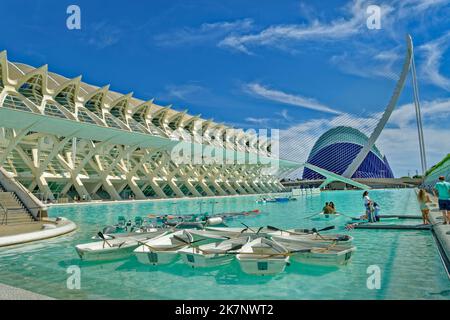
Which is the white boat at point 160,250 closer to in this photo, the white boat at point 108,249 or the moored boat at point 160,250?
the moored boat at point 160,250

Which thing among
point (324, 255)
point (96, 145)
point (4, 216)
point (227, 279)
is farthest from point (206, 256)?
point (96, 145)

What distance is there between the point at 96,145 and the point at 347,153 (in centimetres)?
7572

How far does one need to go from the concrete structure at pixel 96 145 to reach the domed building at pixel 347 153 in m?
37.6

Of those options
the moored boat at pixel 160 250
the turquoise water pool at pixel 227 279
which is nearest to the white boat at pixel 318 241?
the turquoise water pool at pixel 227 279

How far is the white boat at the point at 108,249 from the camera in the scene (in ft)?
26.1

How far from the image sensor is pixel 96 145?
116ft

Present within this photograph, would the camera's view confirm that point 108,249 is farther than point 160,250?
Yes

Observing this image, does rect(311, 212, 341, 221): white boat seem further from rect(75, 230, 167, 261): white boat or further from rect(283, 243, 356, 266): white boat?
rect(75, 230, 167, 261): white boat

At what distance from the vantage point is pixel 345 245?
772 cm

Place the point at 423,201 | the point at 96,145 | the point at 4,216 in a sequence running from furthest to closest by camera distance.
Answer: the point at 96,145
the point at 4,216
the point at 423,201

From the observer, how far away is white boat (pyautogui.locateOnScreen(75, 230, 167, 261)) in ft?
26.1

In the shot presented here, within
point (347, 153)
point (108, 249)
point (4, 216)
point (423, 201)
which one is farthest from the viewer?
point (347, 153)

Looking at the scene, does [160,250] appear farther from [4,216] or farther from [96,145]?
[96,145]

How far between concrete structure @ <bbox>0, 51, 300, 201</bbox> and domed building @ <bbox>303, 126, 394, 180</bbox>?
3763 centimetres
